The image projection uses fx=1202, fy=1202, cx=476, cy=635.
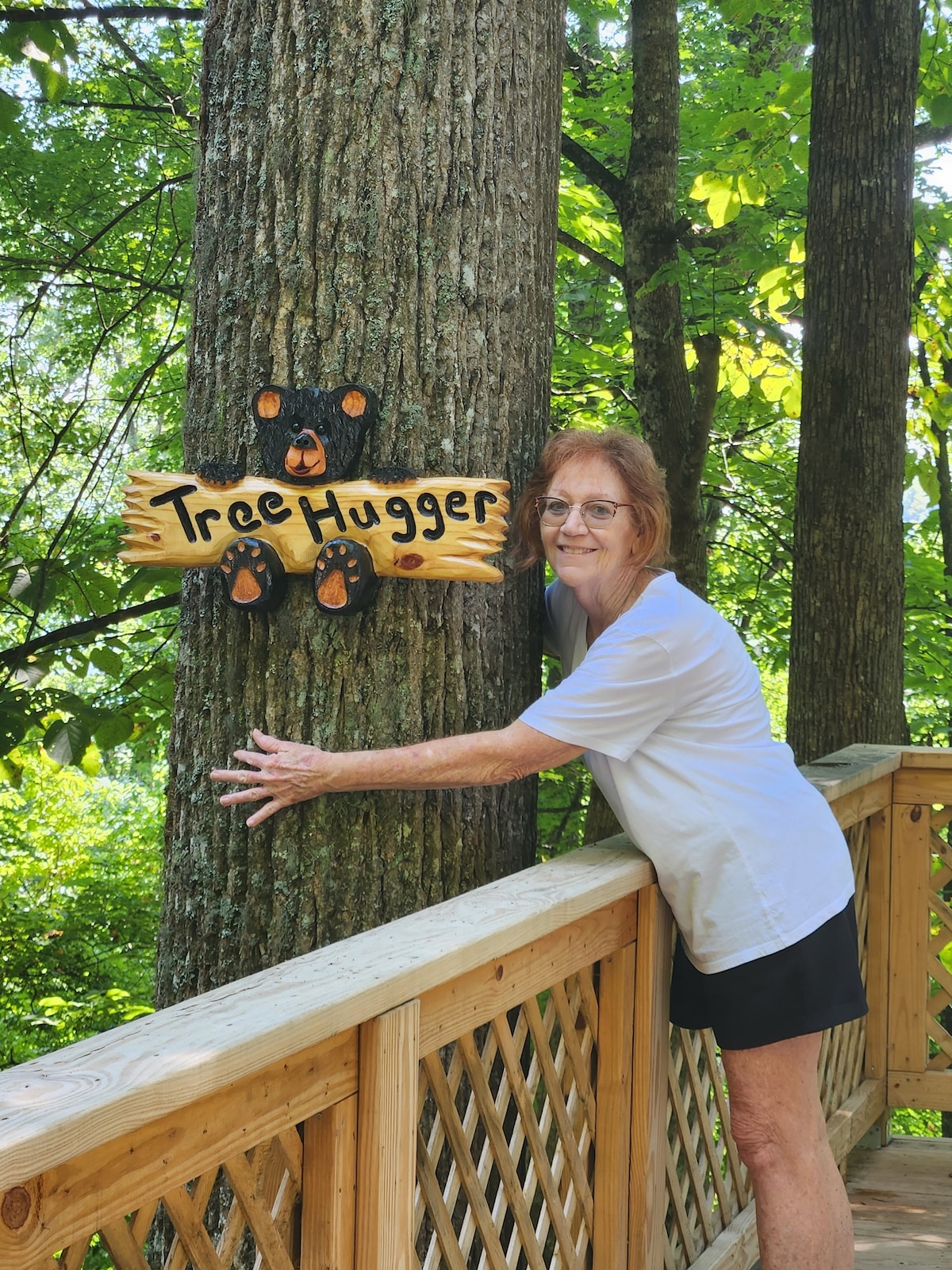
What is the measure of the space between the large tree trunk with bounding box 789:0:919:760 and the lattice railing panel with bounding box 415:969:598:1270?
295cm

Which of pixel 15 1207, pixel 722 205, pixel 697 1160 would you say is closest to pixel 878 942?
pixel 697 1160

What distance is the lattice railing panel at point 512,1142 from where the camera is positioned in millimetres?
1563

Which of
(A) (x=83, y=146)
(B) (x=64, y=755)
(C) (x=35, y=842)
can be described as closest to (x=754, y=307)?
(A) (x=83, y=146)

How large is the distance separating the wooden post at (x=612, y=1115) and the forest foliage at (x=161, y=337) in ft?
5.75

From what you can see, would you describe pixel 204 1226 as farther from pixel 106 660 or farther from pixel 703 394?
pixel 703 394

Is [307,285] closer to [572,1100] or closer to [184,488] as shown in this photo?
[184,488]

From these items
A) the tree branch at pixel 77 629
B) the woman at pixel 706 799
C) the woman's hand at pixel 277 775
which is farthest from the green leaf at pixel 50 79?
the woman's hand at pixel 277 775

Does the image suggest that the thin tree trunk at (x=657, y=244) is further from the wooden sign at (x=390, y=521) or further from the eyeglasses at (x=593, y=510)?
the wooden sign at (x=390, y=521)

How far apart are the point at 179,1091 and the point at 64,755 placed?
8.45ft

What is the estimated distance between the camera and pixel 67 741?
346cm

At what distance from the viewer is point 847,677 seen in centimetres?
474

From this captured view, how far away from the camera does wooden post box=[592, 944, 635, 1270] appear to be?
2018 mm

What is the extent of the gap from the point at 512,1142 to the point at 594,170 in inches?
201

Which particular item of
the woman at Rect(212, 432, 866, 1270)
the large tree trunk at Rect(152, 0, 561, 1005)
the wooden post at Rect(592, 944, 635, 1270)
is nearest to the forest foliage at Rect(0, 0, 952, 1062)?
the large tree trunk at Rect(152, 0, 561, 1005)
